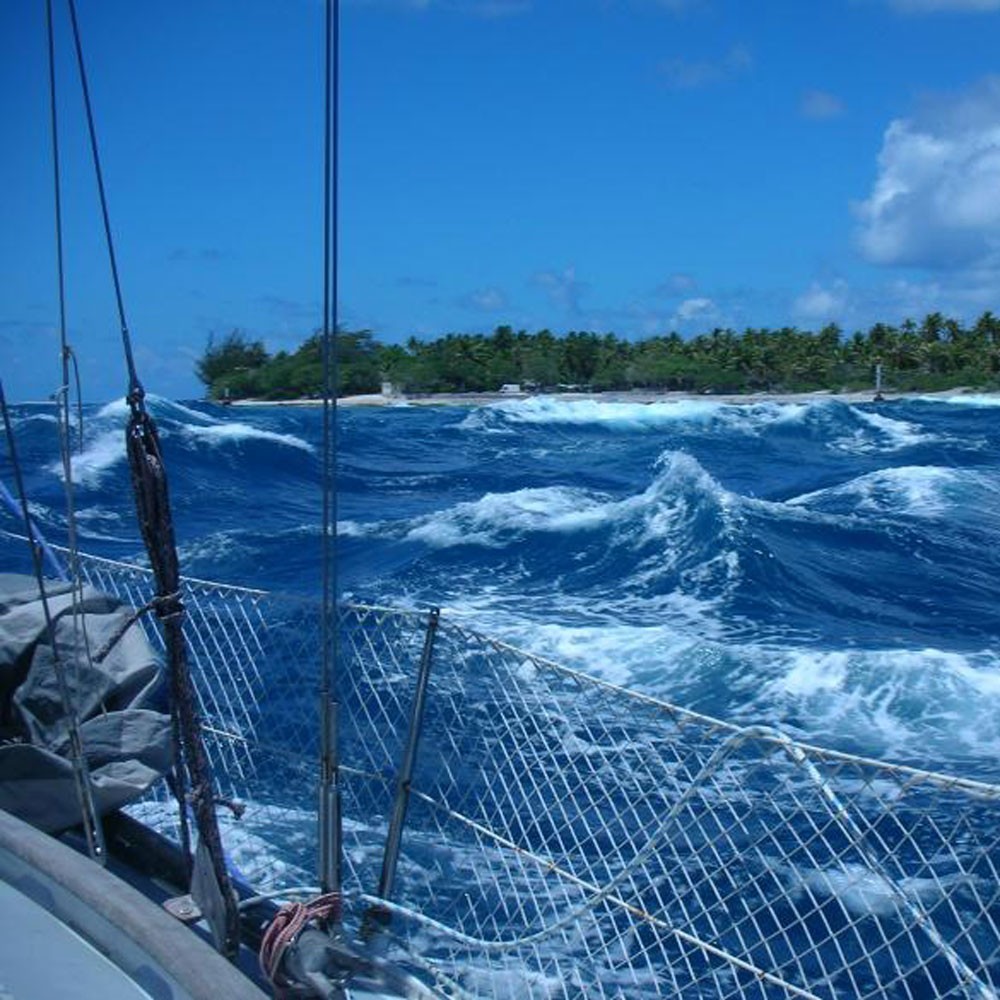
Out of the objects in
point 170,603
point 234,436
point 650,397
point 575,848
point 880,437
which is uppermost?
point 170,603

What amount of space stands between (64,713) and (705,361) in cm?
8660

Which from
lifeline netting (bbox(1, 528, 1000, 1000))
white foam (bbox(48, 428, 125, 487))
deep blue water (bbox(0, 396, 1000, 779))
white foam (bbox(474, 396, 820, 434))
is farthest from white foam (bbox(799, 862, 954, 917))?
white foam (bbox(474, 396, 820, 434))

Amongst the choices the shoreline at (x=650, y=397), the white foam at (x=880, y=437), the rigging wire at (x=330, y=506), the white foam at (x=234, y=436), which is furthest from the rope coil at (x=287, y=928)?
the shoreline at (x=650, y=397)

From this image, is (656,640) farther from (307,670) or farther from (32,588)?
(32,588)

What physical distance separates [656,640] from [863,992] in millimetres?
4475

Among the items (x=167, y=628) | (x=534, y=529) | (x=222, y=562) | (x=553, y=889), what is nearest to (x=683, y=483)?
(x=534, y=529)

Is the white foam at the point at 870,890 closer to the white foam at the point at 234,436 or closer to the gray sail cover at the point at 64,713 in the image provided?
the gray sail cover at the point at 64,713

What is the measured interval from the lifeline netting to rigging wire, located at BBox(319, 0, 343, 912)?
31 centimetres

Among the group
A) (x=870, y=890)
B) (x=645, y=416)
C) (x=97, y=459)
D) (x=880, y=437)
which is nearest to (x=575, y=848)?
(x=870, y=890)

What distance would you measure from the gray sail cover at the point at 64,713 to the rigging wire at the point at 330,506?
624 millimetres

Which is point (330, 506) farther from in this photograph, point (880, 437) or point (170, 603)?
point (880, 437)

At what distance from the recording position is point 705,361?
3452 inches

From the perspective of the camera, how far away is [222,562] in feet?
37.6

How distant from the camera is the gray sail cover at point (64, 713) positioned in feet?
9.37
